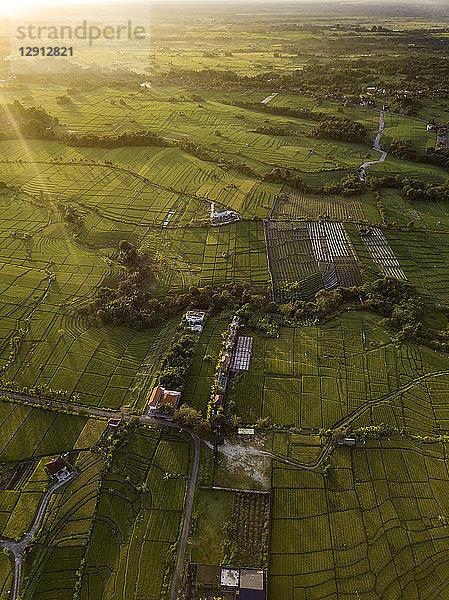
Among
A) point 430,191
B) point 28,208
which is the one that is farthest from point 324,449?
point 28,208

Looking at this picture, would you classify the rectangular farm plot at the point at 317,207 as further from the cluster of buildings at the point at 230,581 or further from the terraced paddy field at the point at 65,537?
the cluster of buildings at the point at 230,581

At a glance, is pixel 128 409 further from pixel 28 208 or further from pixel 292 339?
pixel 28 208

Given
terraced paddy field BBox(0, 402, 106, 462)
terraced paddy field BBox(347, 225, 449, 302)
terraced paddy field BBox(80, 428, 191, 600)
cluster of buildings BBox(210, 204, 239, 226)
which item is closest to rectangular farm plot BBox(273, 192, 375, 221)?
terraced paddy field BBox(347, 225, 449, 302)

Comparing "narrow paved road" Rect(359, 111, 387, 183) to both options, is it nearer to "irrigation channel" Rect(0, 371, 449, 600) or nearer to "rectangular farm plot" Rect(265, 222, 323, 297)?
"rectangular farm plot" Rect(265, 222, 323, 297)

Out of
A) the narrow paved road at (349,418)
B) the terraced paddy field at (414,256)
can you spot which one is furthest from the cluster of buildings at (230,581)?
the terraced paddy field at (414,256)

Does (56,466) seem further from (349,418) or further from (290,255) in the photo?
(290,255)
